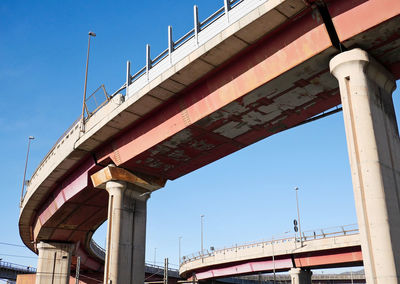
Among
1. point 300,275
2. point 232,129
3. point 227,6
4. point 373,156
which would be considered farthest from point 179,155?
point 300,275

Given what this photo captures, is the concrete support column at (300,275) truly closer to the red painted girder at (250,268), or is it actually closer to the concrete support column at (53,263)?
the red painted girder at (250,268)

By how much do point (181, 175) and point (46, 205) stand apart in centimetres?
1700

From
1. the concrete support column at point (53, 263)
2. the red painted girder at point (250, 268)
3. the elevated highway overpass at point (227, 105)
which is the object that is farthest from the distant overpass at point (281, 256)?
the elevated highway overpass at point (227, 105)

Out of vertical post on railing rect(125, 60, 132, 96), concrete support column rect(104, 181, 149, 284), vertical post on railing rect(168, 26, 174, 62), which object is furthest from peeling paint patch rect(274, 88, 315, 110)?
concrete support column rect(104, 181, 149, 284)

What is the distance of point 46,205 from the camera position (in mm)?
40219

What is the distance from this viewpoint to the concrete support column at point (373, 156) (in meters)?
14.0

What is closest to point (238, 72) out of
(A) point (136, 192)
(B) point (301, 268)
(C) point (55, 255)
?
(A) point (136, 192)

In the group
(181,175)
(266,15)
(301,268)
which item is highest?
(266,15)

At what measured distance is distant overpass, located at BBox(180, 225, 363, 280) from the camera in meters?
48.8

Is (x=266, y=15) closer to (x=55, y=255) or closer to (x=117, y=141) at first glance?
(x=117, y=141)

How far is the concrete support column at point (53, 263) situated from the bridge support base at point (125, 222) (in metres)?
21.4

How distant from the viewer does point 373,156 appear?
49.6ft

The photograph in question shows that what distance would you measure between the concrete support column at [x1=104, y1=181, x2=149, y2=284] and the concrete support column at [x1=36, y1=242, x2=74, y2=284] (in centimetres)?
2232

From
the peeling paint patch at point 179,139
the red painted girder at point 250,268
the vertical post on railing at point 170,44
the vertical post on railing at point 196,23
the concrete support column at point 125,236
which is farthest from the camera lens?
the red painted girder at point 250,268
